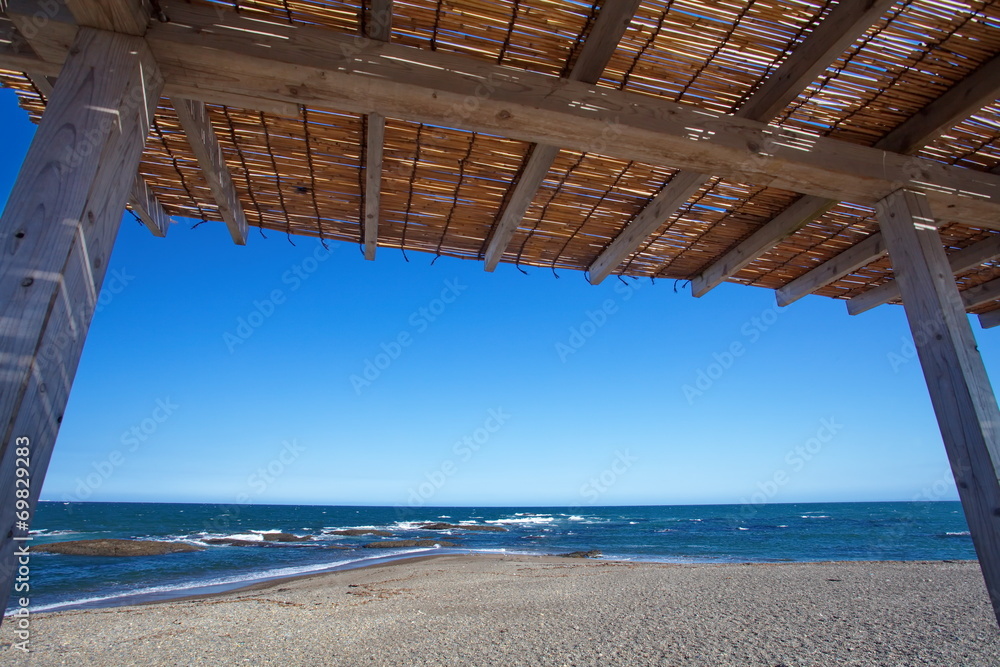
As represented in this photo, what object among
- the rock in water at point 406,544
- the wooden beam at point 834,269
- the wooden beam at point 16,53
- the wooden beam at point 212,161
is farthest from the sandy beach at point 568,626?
the rock in water at point 406,544

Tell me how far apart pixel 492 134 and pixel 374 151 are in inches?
20.1

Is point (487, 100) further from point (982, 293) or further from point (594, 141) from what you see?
point (982, 293)

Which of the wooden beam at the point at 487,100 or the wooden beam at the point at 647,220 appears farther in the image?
the wooden beam at the point at 647,220

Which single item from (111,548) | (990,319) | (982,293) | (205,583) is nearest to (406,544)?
(111,548)

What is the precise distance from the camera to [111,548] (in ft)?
56.5

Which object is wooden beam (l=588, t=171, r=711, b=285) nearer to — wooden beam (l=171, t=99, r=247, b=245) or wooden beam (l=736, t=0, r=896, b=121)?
wooden beam (l=736, t=0, r=896, b=121)

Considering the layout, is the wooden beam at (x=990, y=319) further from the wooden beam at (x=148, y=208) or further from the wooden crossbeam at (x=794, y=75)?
the wooden beam at (x=148, y=208)

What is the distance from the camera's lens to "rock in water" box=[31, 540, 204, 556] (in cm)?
1659

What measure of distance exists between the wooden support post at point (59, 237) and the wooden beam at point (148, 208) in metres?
0.80

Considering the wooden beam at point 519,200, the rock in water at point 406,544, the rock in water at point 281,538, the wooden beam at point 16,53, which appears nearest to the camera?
the wooden beam at point 16,53

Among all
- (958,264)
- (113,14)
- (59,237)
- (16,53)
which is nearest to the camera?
(59,237)

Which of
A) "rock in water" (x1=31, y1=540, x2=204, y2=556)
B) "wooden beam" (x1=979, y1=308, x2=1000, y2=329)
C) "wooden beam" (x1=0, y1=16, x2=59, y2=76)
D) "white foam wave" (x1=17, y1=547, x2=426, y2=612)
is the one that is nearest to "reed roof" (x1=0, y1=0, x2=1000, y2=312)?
"wooden beam" (x1=0, y1=16, x2=59, y2=76)

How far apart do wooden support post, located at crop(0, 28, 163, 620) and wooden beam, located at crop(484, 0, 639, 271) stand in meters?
1.35

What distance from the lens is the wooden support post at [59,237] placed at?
107 cm
